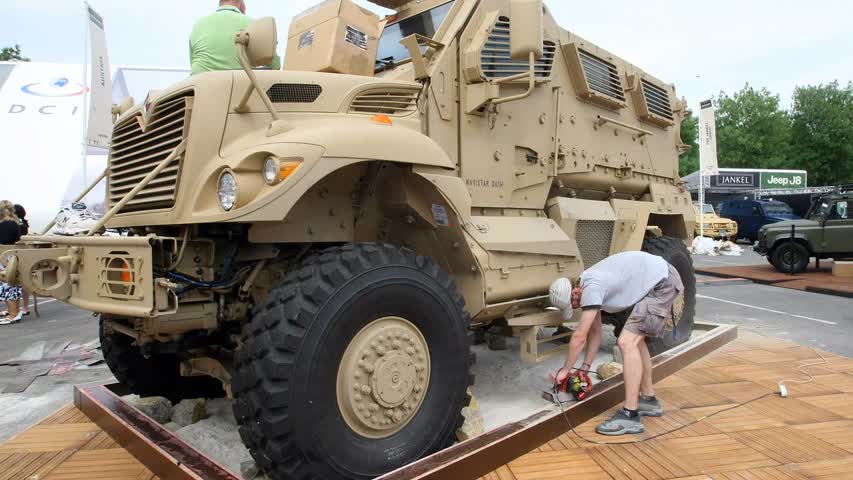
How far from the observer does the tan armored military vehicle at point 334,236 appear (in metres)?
2.49

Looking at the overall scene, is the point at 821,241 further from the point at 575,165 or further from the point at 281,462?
the point at 281,462

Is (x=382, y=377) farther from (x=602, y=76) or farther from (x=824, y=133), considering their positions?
(x=824, y=133)

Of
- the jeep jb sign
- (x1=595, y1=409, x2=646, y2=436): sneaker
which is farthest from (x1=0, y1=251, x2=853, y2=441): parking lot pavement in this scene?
the jeep jb sign

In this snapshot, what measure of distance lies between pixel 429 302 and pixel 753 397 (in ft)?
8.67

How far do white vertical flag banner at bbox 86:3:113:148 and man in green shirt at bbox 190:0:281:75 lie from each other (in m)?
4.60

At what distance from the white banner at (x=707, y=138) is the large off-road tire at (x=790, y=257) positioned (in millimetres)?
4369

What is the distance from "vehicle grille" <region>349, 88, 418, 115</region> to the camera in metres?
3.24

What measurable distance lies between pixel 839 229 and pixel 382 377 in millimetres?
14436

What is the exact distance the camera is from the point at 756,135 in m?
42.4

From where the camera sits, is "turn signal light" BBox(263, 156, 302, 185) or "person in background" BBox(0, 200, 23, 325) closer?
"turn signal light" BBox(263, 156, 302, 185)

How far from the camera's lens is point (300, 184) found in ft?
8.13

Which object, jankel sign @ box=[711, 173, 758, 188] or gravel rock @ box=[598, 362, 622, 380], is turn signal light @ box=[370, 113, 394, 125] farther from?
jankel sign @ box=[711, 173, 758, 188]

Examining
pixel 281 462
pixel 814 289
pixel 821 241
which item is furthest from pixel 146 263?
pixel 821 241

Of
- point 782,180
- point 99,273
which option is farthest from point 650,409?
point 782,180
